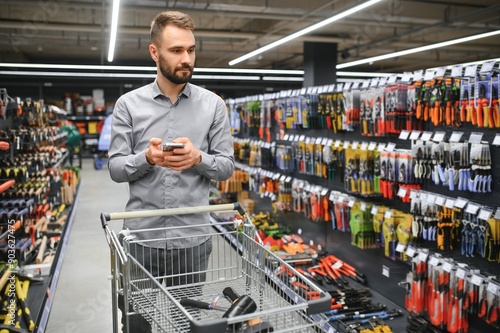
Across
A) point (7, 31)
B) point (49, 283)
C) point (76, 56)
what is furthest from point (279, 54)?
point (49, 283)

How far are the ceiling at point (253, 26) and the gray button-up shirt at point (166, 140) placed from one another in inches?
199

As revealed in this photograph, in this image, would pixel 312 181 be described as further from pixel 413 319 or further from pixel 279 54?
pixel 279 54

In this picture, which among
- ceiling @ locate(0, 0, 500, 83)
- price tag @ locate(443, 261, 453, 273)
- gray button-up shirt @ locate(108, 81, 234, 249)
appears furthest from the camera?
ceiling @ locate(0, 0, 500, 83)

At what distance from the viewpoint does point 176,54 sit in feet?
6.12

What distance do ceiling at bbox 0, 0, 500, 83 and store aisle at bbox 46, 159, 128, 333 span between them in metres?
3.70

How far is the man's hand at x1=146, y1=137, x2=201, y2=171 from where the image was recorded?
5.53ft

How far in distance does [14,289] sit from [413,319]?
126 inches

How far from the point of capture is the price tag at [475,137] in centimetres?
333

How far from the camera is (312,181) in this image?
19.5 feet

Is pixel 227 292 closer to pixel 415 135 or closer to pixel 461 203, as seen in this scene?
pixel 461 203

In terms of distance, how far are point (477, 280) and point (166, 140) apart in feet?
7.83

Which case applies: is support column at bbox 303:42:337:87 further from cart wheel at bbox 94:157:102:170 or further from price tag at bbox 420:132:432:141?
price tag at bbox 420:132:432:141

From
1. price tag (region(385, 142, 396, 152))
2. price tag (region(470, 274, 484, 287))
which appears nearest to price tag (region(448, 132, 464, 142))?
price tag (region(385, 142, 396, 152))

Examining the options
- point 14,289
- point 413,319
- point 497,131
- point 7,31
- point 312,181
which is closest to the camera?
point 497,131
